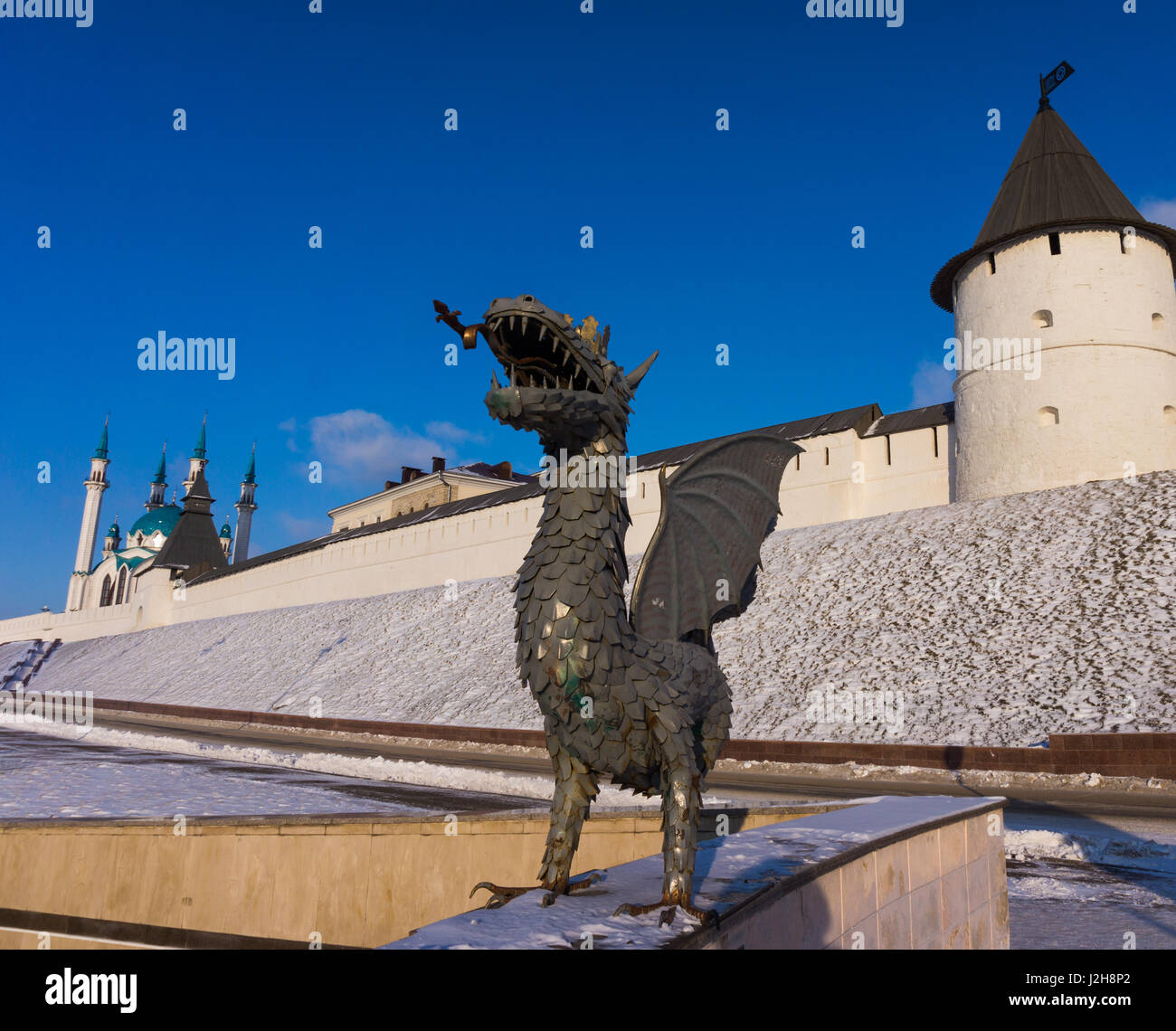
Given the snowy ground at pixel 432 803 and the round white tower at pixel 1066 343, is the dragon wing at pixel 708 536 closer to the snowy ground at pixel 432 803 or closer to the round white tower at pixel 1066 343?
the snowy ground at pixel 432 803

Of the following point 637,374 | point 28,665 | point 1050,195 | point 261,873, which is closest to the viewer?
point 637,374

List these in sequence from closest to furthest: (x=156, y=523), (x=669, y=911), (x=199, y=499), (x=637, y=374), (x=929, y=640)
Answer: (x=669, y=911)
(x=637, y=374)
(x=929, y=640)
(x=199, y=499)
(x=156, y=523)

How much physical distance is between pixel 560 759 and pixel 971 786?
10.9m

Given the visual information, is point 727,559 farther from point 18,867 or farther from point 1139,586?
point 1139,586

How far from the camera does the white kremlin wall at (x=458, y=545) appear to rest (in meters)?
28.0

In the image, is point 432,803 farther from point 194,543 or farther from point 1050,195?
point 194,543

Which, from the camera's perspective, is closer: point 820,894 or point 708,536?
point 820,894

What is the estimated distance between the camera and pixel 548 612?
138 inches

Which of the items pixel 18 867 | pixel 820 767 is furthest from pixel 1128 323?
pixel 18 867

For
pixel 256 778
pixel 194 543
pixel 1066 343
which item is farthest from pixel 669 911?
pixel 194 543

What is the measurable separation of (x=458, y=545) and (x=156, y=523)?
64.6m

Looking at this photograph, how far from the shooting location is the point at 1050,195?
2677 centimetres

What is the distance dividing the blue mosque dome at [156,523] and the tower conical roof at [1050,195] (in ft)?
280
